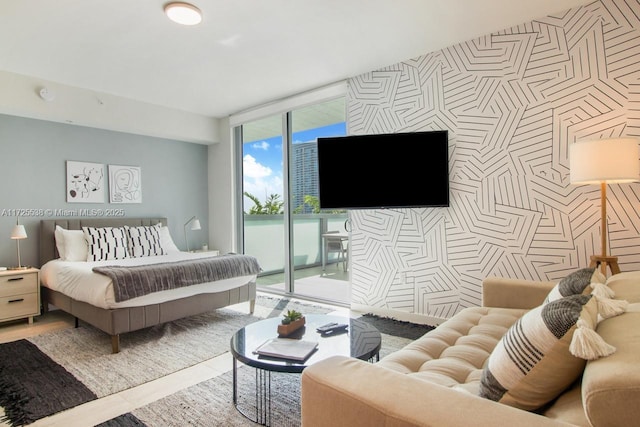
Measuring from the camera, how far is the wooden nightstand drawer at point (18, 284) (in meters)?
3.54

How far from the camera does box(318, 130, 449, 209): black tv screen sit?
10.9 ft

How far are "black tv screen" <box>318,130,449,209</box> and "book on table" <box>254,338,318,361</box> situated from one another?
1852 mm

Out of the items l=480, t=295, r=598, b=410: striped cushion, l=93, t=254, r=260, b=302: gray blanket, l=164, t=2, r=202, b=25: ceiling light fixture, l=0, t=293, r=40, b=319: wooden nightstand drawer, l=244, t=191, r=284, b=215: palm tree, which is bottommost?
l=0, t=293, r=40, b=319: wooden nightstand drawer

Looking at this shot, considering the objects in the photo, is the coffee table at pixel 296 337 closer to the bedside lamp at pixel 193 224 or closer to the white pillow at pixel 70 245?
the white pillow at pixel 70 245

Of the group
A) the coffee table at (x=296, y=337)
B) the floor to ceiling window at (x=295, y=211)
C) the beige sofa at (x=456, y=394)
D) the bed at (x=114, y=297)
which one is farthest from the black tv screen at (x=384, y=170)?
the beige sofa at (x=456, y=394)

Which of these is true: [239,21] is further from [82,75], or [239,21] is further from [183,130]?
[183,130]

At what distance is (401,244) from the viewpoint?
372cm

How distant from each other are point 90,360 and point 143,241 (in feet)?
6.60

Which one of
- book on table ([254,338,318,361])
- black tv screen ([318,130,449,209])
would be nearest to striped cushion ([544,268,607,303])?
book on table ([254,338,318,361])

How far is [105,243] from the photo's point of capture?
13.8ft

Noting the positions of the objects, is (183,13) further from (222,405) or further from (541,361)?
(541,361)

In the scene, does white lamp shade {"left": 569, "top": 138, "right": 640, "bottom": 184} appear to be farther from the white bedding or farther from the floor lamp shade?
the floor lamp shade

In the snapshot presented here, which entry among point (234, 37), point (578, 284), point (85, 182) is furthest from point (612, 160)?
point (85, 182)

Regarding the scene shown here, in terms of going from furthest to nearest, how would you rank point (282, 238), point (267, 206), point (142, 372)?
1. point (267, 206)
2. point (282, 238)
3. point (142, 372)
